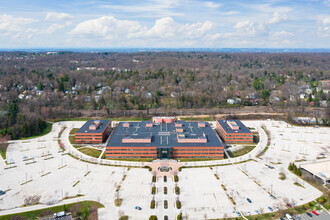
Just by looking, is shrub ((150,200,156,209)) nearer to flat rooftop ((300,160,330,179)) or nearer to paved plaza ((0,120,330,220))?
paved plaza ((0,120,330,220))

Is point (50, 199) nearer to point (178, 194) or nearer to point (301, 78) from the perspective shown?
point (178, 194)

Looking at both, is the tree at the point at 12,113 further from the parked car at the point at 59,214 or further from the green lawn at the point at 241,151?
the green lawn at the point at 241,151

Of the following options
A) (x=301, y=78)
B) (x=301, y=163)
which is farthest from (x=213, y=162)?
(x=301, y=78)

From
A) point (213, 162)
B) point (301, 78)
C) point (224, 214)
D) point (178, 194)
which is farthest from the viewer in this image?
point (301, 78)

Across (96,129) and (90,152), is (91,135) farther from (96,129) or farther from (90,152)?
(90,152)

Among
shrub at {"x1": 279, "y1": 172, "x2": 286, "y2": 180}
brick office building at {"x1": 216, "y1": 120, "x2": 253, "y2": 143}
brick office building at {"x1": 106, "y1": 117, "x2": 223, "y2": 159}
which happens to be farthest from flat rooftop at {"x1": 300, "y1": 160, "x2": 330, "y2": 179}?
brick office building at {"x1": 106, "y1": 117, "x2": 223, "y2": 159}

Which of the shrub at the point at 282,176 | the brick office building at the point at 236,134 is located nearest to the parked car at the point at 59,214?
the shrub at the point at 282,176

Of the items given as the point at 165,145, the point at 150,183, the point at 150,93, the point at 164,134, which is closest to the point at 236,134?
the point at 164,134
